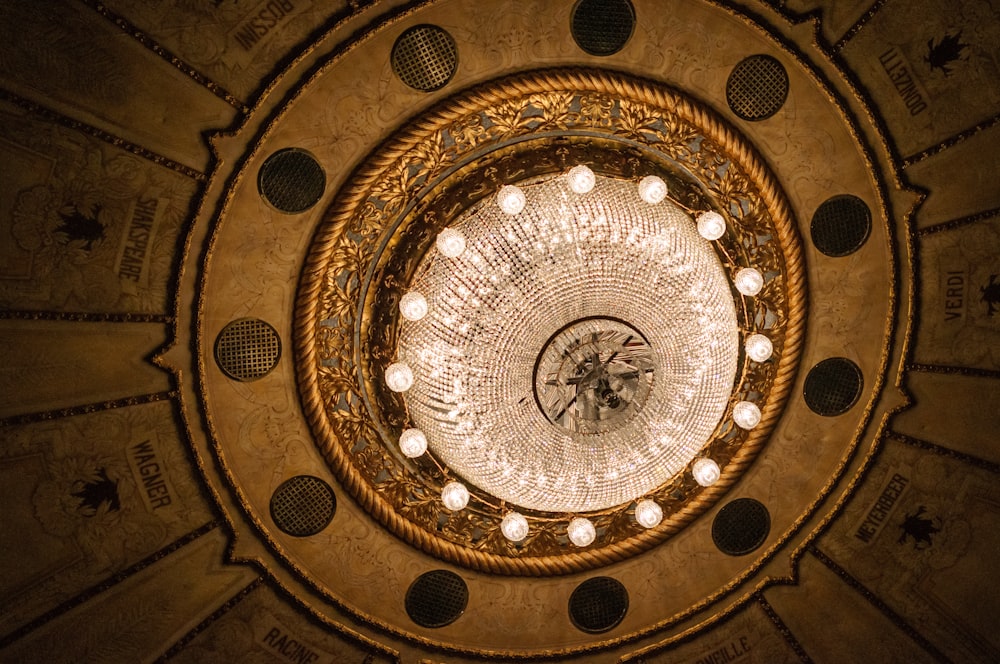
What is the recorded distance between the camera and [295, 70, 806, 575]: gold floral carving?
168 inches

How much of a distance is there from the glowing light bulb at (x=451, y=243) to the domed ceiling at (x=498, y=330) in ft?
0.13

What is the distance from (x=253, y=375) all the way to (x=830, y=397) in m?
3.79

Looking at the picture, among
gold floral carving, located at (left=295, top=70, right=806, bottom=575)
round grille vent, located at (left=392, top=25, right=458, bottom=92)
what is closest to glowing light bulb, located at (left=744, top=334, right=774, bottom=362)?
gold floral carving, located at (left=295, top=70, right=806, bottom=575)

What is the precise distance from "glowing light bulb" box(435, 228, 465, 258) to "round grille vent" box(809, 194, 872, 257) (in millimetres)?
2352

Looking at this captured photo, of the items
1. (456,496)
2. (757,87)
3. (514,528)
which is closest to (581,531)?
(514,528)

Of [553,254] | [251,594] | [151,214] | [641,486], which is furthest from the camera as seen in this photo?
[251,594]

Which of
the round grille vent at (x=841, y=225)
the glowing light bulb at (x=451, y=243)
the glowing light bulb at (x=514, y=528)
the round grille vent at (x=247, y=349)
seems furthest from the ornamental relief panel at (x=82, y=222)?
the round grille vent at (x=841, y=225)

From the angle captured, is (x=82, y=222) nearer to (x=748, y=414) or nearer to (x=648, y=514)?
(x=648, y=514)

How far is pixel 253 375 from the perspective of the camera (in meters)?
4.43

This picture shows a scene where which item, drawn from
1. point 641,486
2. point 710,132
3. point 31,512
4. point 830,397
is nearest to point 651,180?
point 710,132

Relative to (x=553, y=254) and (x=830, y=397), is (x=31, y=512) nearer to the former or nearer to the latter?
(x=553, y=254)

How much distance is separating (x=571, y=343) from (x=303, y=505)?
84.3 inches

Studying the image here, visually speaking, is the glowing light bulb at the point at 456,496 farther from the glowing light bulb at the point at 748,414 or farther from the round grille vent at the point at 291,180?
the round grille vent at the point at 291,180

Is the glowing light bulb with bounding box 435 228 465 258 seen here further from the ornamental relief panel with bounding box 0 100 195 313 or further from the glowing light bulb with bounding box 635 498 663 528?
the glowing light bulb with bounding box 635 498 663 528
